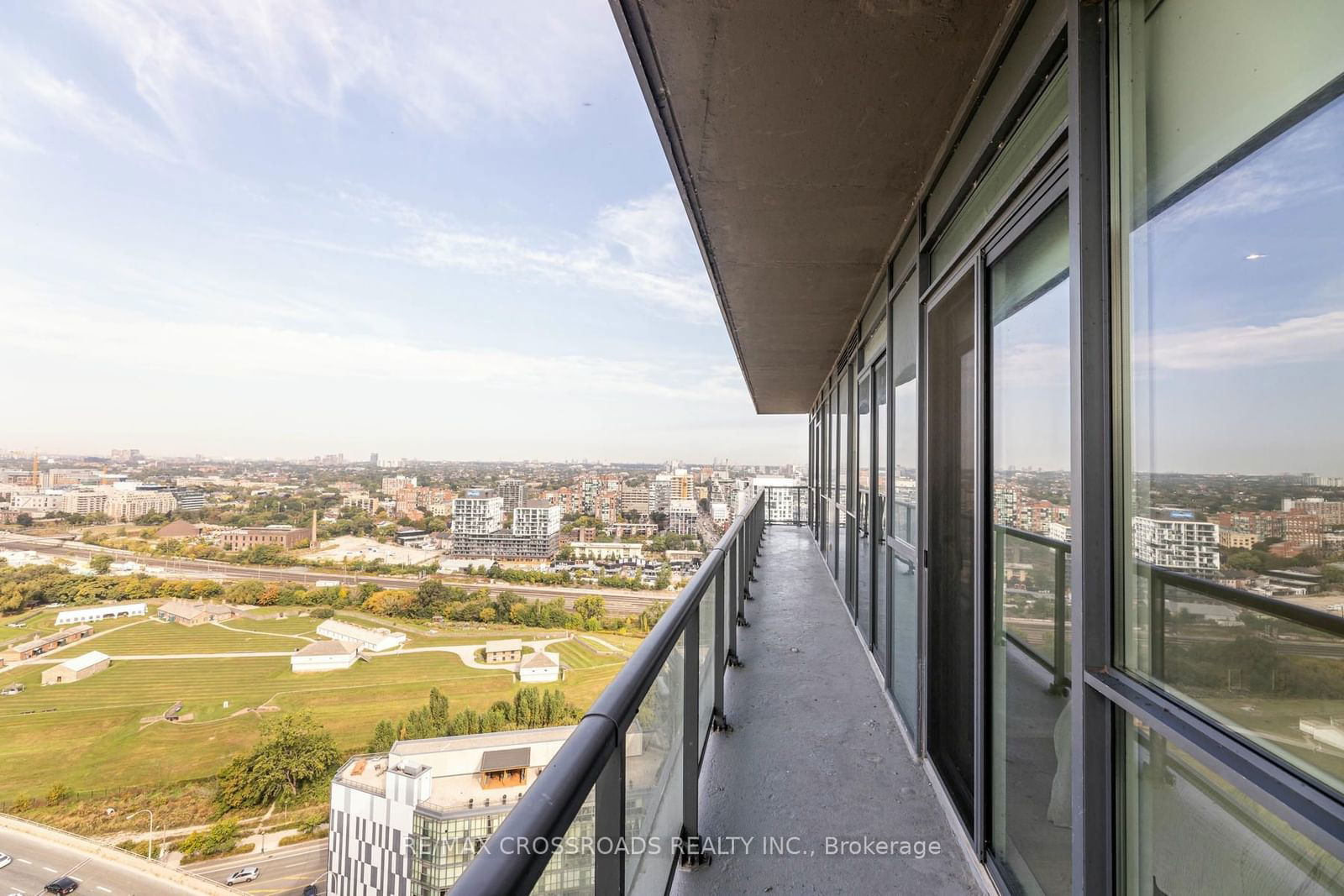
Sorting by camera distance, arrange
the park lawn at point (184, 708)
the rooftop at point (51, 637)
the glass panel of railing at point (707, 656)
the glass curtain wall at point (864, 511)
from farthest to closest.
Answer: the rooftop at point (51, 637) → the park lawn at point (184, 708) → the glass curtain wall at point (864, 511) → the glass panel of railing at point (707, 656)

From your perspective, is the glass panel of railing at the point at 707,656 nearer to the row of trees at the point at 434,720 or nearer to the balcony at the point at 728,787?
the balcony at the point at 728,787

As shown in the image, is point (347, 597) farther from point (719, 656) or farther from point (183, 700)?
point (719, 656)

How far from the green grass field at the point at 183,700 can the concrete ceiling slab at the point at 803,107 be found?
24.7ft

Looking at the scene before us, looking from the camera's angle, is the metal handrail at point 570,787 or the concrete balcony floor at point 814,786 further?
the concrete balcony floor at point 814,786

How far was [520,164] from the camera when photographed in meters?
32.7

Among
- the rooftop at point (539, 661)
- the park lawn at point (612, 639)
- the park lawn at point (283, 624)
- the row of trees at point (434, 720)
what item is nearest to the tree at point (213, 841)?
the row of trees at point (434, 720)

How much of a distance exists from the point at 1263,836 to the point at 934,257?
2.39 m

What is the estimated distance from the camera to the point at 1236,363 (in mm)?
884

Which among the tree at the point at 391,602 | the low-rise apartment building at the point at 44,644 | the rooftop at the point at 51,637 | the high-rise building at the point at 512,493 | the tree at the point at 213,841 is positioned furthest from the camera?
the high-rise building at the point at 512,493

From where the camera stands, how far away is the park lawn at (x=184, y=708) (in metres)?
9.73

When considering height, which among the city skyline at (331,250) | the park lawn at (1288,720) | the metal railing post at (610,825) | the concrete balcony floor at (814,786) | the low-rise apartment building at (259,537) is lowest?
the low-rise apartment building at (259,537)

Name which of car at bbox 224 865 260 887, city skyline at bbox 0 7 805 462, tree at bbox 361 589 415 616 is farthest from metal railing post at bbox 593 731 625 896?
tree at bbox 361 589 415 616

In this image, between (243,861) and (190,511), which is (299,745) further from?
(190,511)

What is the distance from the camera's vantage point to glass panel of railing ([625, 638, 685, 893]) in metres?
1.28
